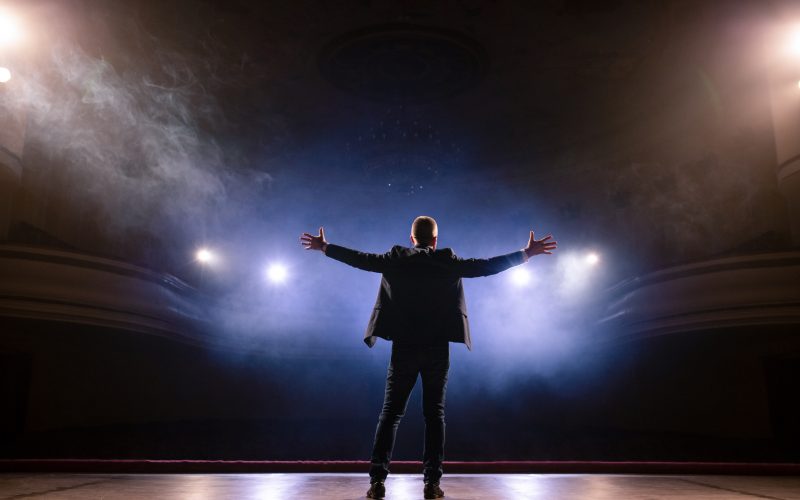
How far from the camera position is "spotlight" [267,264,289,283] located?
1567 centimetres

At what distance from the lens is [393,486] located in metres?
3.69

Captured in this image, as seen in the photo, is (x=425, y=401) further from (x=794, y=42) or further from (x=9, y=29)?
(x=794, y=42)

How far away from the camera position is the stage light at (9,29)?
26.6 ft

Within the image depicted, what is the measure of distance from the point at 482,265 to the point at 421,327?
0.53 meters

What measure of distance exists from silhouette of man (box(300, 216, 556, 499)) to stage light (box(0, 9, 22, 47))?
7.96 m

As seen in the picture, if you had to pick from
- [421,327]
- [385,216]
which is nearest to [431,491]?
[421,327]

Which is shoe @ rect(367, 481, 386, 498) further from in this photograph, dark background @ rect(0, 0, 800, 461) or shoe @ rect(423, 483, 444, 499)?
dark background @ rect(0, 0, 800, 461)

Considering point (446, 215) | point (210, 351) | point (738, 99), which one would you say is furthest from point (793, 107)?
point (210, 351)

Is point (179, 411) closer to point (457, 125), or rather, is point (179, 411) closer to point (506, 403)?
point (506, 403)

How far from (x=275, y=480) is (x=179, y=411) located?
34.5 feet

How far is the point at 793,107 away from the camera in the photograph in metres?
9.16

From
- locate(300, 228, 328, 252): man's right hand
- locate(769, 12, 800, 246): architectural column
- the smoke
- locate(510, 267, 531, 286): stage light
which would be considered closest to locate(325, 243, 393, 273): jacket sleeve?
locate(300, 228, 328, 252): man's right hand

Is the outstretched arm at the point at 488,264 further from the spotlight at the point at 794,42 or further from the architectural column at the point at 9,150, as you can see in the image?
the architectural column at the point at 9,150

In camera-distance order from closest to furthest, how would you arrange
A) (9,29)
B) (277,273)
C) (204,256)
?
(9,29) → (204,256) → (277,273)
